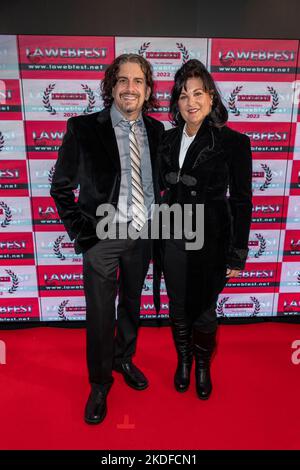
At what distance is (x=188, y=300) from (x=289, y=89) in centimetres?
175

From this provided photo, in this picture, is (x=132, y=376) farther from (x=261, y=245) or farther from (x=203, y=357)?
(x=261, y=245)

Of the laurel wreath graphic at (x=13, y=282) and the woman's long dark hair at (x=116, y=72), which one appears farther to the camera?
the laurel wreath graphic at (x=13, y=282)

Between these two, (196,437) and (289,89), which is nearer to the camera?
(196,437)

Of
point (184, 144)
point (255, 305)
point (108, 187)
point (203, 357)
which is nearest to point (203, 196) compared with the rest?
point (184, 144)

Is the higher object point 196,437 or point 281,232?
point 281,232

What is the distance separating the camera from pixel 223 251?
2250 millimetres

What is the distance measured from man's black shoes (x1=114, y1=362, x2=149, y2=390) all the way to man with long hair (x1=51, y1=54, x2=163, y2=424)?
261mm

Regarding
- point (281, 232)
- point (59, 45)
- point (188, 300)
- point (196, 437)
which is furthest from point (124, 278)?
point (59, 45)

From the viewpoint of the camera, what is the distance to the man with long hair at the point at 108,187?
6.82 ft

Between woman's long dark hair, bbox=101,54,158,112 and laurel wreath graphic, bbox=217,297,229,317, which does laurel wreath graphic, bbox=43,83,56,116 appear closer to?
woman's long dark hair, bbox=101,54,158,112

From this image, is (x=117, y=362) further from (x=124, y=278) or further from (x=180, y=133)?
(x=180, y=133)

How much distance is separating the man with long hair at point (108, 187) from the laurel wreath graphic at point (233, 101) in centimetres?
83

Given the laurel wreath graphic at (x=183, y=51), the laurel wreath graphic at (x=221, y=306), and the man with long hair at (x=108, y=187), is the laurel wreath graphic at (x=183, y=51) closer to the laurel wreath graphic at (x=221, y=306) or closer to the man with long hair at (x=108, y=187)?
the man with long hair at (x=108, y=187)

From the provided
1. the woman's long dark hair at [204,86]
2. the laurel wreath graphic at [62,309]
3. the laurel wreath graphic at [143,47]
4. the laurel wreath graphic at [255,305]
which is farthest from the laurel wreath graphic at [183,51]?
the laurel wreath graphic at [62,309]
